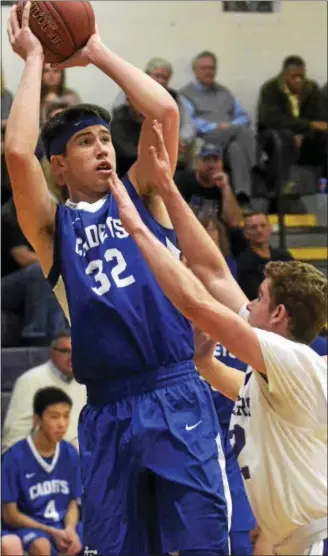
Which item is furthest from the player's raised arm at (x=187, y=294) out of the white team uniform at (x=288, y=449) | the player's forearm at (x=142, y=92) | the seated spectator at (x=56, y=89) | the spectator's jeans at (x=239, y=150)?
the spectator's jeans at (x=239, y=150)

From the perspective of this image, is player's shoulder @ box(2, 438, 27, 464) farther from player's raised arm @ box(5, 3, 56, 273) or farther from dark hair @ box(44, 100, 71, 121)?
player's raised arm @ box(5, 3, 56, 273)

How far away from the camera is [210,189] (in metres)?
4.91

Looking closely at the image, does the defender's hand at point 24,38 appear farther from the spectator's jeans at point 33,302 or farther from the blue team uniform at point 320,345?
the spectator's jeans at point 33,302

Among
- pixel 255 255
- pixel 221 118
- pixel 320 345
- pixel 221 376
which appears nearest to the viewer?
pixel 221 376

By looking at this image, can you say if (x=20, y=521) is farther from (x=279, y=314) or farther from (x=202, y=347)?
(x=279, y=314)

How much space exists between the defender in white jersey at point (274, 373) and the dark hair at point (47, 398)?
147 cm

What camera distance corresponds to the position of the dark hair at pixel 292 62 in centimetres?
656

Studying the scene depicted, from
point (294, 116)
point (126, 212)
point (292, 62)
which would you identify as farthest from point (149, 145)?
point (292, 62)

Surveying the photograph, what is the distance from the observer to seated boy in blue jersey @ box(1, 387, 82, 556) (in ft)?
14.6

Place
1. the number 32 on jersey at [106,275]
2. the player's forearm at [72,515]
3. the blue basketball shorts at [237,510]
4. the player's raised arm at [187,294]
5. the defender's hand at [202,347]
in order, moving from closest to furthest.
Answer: the player's raised arm at [187,294]
the number 32 on jersey at [106,275]
the defender's hand at [202,347]
the blue basketball shorts at [237,510]
the player's forearm at [72,515]

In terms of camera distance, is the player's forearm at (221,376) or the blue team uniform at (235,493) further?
the blue team uniform at (235,493)

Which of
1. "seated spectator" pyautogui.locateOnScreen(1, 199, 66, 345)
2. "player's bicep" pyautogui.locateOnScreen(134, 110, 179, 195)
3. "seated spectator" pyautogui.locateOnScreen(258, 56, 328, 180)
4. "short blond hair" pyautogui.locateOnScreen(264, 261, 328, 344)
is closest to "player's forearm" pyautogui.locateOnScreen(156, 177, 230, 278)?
"player's bicep" pyautogui.locateOnScreen(134, 110, 179, 195)

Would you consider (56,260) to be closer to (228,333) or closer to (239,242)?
(228,333)

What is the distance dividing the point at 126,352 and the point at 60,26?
0.93m
